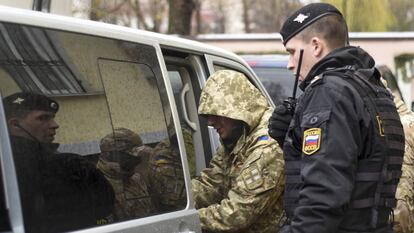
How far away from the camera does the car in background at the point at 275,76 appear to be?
7.48m

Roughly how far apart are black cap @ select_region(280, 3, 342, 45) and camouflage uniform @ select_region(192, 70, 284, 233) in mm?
514

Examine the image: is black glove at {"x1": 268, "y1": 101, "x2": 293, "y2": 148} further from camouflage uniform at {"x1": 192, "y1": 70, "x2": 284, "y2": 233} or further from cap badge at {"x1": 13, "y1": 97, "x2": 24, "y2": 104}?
cap badge at {"x1": 13, "y1": 97, "x2": 24, "y2": 104}

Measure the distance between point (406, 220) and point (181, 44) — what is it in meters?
1.40

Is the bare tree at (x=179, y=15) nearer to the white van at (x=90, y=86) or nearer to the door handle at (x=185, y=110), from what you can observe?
the door handle at (x=185, y=110)

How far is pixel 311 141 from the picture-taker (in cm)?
265

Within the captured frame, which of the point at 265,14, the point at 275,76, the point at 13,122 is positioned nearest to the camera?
the point at 13,122

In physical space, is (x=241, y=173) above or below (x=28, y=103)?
below

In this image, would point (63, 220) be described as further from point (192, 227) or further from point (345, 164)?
point (345, 164)

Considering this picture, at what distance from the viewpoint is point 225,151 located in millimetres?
3537

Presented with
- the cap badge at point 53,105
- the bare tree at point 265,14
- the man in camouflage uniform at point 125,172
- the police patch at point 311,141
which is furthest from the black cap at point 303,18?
the bare tree at point 265,14

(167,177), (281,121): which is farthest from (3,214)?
(281,121)

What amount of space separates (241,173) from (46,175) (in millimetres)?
1157

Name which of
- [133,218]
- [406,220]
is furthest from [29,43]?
[406,220]

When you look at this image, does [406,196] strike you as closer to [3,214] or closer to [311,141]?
[311,141]
